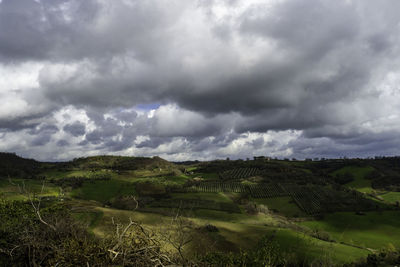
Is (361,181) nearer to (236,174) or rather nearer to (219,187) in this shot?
(236,174)

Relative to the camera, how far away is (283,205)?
11700cm

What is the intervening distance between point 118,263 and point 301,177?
17801 cm

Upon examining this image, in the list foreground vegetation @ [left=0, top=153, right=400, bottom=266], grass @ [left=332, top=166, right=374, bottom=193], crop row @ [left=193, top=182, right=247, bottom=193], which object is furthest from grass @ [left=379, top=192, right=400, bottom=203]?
crop row @ [left=193, top=182, right=247, bottom=193]

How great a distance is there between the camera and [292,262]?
42375mm

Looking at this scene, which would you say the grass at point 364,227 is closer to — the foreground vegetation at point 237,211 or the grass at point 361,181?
the foreground vegetation at point 237,211

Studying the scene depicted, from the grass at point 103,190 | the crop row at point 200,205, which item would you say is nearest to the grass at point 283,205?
the crop row at point 200,205

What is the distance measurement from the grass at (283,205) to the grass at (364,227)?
35.2 ft

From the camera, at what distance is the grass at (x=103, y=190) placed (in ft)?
392

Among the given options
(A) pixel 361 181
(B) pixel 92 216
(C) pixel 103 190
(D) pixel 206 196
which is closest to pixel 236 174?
(D) pixel 206 196

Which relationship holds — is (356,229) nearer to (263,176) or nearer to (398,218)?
(398,218)

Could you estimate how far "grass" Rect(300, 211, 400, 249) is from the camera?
7719 centimetres

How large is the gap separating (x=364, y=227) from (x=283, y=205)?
1301 inches

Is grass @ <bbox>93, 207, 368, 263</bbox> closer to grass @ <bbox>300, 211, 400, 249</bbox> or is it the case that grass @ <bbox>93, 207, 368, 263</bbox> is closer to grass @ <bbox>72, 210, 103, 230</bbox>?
grass @ <bbox>72, 210, 103, 230</bbox>

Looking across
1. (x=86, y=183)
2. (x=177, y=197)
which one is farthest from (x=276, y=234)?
(x=86, y=183)
